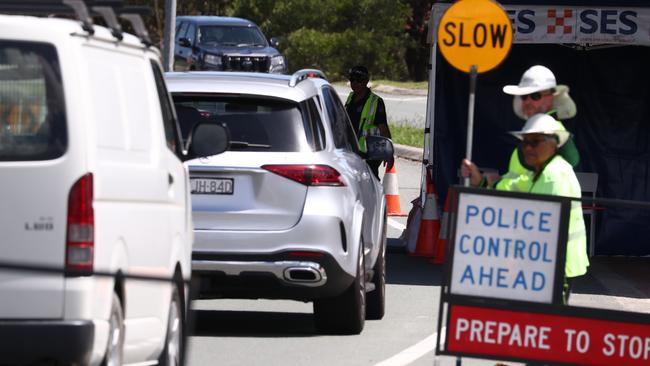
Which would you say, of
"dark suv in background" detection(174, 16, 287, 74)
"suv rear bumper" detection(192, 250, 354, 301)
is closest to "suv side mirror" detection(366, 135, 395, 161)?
"suv rear bumper" detection(192, 250, 354, 301)

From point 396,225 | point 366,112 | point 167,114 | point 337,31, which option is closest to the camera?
point 167,114

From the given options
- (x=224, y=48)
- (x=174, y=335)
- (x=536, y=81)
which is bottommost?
(x=224, y=48)

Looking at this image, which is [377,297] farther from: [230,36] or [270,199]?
[230,36]

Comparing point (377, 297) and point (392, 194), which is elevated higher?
point (377, 297)

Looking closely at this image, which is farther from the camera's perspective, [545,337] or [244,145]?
[244,145]

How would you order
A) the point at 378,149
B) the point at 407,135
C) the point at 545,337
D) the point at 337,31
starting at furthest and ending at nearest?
the point at 337,31 < the point at 407,135 < the point at 378,149 < the point at 545,337

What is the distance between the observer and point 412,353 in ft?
36.6

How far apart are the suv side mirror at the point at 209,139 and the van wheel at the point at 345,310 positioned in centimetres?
235

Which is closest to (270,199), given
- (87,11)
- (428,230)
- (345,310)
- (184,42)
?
(345,310)

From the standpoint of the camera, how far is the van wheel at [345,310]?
1162cm

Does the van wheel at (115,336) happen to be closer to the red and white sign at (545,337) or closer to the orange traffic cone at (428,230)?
the red and white sign at (545,337)

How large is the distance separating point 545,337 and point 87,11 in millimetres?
2723

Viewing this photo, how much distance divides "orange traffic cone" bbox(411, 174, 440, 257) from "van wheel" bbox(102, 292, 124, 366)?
9.82 m

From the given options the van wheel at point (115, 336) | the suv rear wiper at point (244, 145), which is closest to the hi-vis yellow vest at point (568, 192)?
the van wheel at point (115, 336)
